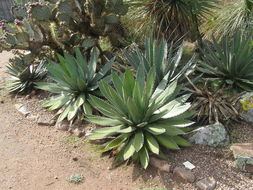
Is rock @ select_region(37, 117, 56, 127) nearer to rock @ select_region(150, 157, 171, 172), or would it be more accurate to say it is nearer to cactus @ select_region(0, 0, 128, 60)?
cactus @ select_region(0, 0, 128, 60)

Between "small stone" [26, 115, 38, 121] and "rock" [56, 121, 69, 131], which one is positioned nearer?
"rock" [56, 121, 69, 131]

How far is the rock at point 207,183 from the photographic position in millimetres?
2908

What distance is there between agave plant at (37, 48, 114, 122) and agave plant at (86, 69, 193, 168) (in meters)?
0.73

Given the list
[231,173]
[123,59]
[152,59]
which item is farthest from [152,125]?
[123,59]

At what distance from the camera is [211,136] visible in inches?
136

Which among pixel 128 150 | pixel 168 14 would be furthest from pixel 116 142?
pixel 168 14

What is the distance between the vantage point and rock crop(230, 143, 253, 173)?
3004mm

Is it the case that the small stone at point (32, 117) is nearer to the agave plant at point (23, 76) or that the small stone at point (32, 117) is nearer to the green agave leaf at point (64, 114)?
the green agave leaf at point (64, 114)

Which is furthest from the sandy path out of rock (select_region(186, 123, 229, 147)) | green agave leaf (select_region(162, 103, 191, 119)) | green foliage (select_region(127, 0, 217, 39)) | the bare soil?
green foliage (select_region(127, 0, 217, 39))

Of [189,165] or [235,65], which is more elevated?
[235,65]

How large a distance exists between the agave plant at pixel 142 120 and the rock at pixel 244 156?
50cm

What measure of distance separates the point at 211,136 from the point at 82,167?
4.85 ft

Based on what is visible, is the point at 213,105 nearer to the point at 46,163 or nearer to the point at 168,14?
the point at 46,163

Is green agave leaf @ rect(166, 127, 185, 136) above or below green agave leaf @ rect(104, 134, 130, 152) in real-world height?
above
